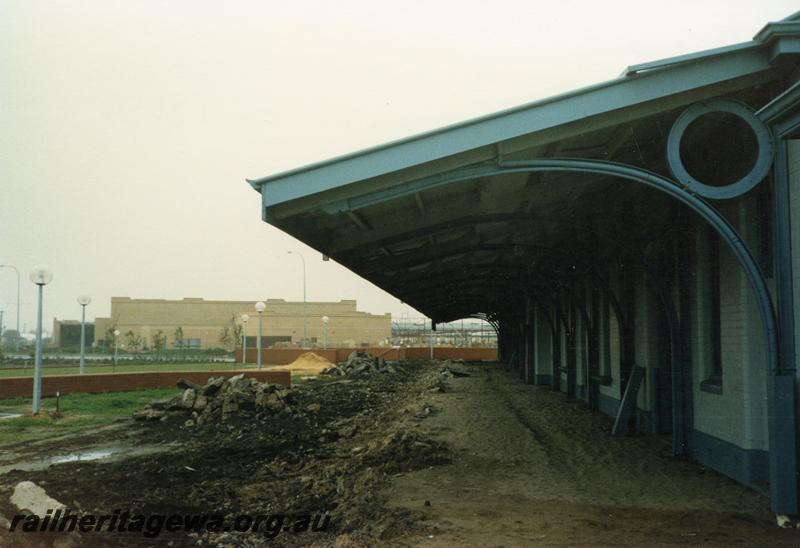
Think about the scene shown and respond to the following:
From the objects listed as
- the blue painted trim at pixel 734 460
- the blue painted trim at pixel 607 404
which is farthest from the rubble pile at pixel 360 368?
the blue painted trim at pixel 734 460

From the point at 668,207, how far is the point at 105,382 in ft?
67.1

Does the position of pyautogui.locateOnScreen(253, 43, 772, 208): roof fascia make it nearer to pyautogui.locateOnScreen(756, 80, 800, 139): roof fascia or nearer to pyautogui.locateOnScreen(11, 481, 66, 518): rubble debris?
pyautogui.locateOnScreen(756, 80, 800, 139): roof fascia

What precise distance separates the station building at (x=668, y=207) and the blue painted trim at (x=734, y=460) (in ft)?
0.07

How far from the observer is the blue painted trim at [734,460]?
731 centimetres

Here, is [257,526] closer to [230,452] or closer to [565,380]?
[230,452]

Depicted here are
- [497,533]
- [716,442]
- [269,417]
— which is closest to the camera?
[497,533]

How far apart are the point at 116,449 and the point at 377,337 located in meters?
84.3

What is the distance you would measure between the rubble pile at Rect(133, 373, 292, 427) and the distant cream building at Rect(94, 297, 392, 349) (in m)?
72.3

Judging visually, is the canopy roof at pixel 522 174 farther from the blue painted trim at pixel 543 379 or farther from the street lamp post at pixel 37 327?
the blue painted trim at pixel 543 379

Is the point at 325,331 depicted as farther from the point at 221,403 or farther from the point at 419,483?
the point at 419,483

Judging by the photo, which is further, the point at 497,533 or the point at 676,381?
the point at 676,381

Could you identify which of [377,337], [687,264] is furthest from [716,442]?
[377,337]

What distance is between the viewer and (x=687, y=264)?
9492 millimetres

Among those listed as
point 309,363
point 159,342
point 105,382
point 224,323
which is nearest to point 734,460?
A: point 105,382
